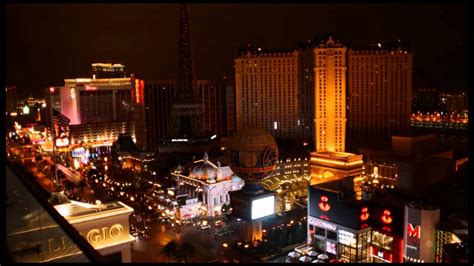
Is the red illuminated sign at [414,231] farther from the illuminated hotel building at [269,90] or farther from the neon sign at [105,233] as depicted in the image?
the illuminated hotel building at [269,90]

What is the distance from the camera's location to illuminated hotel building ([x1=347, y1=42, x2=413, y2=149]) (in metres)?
30.0

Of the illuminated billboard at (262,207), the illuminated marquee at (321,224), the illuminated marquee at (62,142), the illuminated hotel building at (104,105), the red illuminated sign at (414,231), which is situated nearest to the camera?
the red illuminated sign at (414,231)

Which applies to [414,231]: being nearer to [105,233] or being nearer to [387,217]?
[387,217]

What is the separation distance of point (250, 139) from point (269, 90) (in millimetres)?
14991

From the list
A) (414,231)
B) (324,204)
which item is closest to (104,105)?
(324,204)

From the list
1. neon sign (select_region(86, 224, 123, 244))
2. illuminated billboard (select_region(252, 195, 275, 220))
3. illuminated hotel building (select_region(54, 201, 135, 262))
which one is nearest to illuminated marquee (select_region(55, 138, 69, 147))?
Result: illuminated billboard (select_region(252, 195, 275, 220))

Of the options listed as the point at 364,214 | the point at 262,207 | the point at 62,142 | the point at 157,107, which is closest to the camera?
the point at 364,214

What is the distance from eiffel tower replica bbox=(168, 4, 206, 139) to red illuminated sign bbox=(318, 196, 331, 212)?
19.6m

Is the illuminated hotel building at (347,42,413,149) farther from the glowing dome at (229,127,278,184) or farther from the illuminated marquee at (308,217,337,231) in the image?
the illuminated marquee at (308,217,337,231)

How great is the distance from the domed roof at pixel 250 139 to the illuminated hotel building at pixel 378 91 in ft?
49.8

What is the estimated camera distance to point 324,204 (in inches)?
589

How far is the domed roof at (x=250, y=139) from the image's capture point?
16422mm

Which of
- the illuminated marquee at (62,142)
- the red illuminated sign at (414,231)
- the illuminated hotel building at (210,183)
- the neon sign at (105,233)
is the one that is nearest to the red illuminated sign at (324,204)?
the red illuminated sign at (414,231)

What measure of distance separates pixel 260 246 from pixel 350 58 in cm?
1871
